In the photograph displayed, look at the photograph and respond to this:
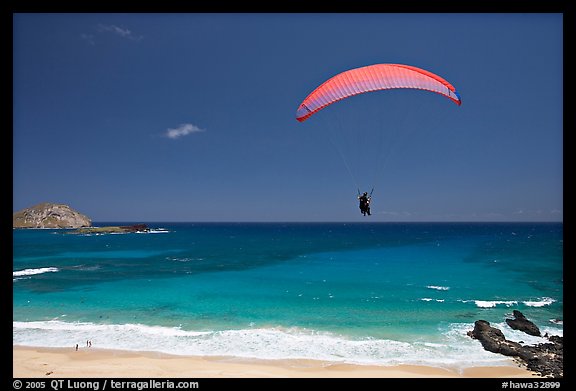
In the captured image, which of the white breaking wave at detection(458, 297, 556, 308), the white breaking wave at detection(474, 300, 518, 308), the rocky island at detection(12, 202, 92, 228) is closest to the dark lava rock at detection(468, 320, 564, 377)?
the white breaking wave at detection(474, 300, 518, 308)

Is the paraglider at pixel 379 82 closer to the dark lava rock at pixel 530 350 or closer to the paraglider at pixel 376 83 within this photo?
the paraglider at pixel 376 83

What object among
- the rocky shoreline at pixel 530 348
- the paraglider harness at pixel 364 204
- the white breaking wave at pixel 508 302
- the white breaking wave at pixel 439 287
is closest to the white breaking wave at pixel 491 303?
the white breaking wave at pixel 508 302

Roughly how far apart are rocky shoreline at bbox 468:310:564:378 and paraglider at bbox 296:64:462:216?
756 centimetres

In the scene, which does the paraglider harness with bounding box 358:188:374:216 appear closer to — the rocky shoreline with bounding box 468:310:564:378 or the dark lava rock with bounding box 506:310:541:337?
the rocky shoreline with bounding box 468:310:564:378

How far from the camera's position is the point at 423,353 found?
11.9 m

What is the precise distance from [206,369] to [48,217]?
436ft

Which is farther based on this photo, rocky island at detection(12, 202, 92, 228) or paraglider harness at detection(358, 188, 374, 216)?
rocky island at detection(12, 202, 92, 228)

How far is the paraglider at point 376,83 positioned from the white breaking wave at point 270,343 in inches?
226

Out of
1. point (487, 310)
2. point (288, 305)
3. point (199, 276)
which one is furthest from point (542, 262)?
point (199, 276)

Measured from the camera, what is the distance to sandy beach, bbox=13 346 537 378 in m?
10.1
